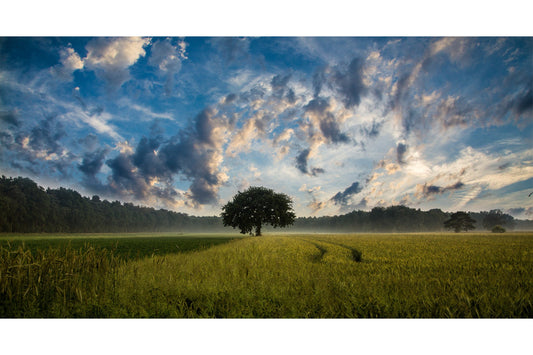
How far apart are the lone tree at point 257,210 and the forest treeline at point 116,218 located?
22119 mm

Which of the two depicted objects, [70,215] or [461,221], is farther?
A: [70,215]

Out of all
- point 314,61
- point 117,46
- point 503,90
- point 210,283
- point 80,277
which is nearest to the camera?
point 210,283

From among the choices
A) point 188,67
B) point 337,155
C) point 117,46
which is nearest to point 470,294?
point 337,155

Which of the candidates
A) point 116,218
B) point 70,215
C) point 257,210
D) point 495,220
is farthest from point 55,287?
point 495,220

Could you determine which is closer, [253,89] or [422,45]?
[422,45]

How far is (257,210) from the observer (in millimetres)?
41438

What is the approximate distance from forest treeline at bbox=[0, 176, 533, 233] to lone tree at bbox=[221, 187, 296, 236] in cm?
2212

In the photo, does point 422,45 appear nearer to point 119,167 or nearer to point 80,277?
point 80,277

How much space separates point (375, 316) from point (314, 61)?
1075cm

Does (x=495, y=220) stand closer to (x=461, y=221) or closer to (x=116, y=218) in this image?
(x=461, y=221)

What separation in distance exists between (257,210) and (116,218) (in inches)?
2940

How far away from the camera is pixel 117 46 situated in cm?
976

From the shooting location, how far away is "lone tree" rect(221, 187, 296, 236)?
136ft

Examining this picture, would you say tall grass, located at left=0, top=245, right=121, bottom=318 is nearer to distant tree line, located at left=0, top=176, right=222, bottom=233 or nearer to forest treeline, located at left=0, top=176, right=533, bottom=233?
forest treeline, located at left=0, top=176, right=533, bottom=233
